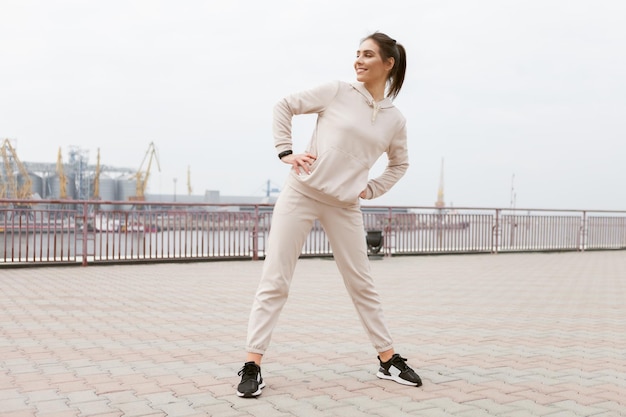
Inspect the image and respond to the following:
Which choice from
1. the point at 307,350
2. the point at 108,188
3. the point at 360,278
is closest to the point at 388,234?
the point at 307,350

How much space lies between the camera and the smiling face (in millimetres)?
3398

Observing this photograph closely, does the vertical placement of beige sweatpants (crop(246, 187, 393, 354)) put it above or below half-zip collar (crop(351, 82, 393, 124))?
below

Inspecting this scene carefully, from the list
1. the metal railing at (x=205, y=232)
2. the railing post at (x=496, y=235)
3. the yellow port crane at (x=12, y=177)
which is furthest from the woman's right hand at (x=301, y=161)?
the yellow port crane at (x=12, y=177)

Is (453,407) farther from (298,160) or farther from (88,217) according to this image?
(88,217)

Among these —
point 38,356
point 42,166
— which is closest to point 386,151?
point 38,356

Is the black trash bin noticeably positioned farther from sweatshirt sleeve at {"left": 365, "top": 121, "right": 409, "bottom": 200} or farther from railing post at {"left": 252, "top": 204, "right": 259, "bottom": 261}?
sweatshirt sleeve at {"left": 365, "top": 121, "right": 409, "bottom": 200}

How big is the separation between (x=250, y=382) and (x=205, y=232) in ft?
33.7

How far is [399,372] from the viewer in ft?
11.8

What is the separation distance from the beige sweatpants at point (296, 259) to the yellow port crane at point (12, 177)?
9938 cm

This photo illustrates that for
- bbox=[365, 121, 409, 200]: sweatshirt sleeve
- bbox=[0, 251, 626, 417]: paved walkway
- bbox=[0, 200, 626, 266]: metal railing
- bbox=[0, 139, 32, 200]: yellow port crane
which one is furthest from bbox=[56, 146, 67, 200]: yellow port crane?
bbox=[365, 121, 409, 200]: sweatshirt sleeve

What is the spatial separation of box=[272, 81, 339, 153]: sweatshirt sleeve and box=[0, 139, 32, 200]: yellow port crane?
9942cm

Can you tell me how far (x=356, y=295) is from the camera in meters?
3.57

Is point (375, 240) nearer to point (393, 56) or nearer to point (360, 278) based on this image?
point (360, 278)

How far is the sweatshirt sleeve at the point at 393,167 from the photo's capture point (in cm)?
359
